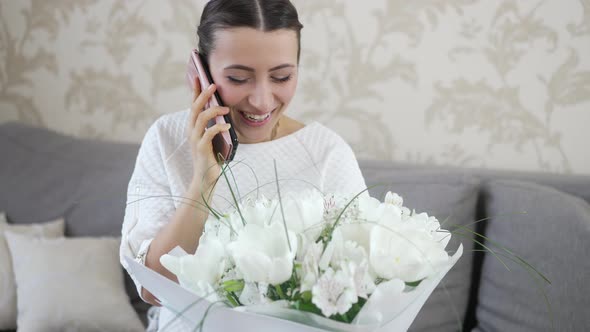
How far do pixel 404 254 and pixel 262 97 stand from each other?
62cm

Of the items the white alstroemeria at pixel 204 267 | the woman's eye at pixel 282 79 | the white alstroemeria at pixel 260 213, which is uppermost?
the woman's eye at pixel 282 79

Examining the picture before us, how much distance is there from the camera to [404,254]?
0.80m

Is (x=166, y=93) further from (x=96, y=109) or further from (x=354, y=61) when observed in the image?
(x=354, y=61)

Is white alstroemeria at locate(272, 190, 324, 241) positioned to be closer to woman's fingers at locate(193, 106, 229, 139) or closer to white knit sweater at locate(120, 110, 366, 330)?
woman's fingers at locate(193, 106, 229, 139)

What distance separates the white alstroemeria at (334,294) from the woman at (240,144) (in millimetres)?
452

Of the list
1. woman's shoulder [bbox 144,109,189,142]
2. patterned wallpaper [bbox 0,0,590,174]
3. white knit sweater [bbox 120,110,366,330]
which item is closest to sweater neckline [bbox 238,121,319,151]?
white knit sweater [bbox 120,110,366,330]

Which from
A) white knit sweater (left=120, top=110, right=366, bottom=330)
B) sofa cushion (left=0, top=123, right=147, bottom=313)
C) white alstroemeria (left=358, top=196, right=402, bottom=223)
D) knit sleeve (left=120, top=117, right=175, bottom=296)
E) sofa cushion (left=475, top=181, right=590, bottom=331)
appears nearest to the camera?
white alstroemeria (left=358, top=196, right=402, bottom=223)

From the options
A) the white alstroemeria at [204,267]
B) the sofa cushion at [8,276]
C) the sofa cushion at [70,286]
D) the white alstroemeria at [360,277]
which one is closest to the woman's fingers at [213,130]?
the white alstroemeria at [204,267]

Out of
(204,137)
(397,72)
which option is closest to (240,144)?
(204,137)

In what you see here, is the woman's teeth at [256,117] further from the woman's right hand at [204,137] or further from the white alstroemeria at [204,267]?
the white alstroemeria at [204,267]

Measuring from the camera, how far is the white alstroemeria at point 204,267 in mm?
811

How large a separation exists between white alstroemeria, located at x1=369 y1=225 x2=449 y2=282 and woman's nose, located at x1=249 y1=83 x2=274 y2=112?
584mm

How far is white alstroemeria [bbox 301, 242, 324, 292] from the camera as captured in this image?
0.76 m

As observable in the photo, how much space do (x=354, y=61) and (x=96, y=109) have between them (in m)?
1.19
